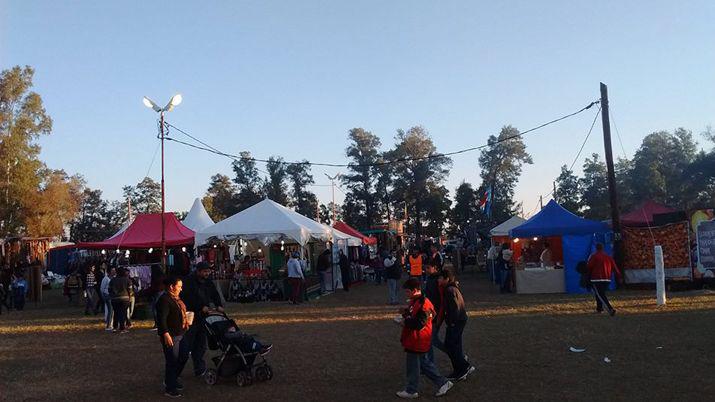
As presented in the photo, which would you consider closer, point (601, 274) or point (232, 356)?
point (232, 356)

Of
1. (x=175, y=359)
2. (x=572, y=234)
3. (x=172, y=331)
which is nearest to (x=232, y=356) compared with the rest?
(x=175, y=359)

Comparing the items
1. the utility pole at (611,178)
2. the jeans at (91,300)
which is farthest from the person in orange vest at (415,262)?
the jeans at (91,300)

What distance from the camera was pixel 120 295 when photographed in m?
12.1

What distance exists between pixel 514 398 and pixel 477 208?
149ft

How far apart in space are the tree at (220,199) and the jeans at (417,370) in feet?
180

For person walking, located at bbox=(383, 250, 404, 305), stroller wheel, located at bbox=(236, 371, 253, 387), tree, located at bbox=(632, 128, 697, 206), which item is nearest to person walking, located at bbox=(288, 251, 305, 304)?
person walking, located at bbox=(383, 250, 404, 305)

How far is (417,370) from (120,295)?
314 inches

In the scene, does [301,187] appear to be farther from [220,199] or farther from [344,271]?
[344,271]

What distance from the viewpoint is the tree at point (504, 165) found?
52156 millimetres

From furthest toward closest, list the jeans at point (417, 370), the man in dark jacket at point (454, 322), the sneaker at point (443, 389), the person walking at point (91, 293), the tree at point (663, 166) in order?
the tree at point (663, 166), the person walking at point (91, 293), the man in dark jacket at point (454, 322), the sneaker at point (443, 389), the jeans at point (417, 370)

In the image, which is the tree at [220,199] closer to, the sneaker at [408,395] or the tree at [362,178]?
the tree at [362,178]

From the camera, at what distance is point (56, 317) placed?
1620 centimetres

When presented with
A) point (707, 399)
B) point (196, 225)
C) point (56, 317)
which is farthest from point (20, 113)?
point (707, 399)

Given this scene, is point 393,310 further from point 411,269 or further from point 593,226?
point 593,226
